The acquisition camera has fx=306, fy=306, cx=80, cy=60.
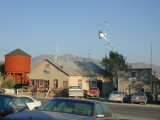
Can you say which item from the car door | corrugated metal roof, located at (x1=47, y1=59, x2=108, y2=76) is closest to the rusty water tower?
corrugated metal roof, located at (x1=47, y1=59, x2=108, y2=76)

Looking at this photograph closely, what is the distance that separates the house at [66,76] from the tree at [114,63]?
101 inches

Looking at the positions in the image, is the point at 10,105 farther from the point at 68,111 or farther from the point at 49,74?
the point at 49,74

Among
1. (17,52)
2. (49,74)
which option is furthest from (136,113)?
(17,52)

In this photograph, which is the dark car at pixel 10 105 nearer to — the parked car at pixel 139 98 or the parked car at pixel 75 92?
the parked car at pixel 139 98

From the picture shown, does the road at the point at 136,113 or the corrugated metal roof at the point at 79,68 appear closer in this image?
the road at the point at 136,113

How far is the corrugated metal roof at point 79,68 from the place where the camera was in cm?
5310

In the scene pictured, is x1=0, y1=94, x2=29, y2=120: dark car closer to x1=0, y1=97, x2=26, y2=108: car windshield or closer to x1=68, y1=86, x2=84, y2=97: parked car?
x1=0, y1=97, x2=26, y2=108: car windshield

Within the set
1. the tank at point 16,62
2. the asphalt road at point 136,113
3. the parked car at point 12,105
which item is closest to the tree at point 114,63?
the tank at point 16,62

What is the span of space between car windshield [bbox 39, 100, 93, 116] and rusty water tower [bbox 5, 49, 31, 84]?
5286cm

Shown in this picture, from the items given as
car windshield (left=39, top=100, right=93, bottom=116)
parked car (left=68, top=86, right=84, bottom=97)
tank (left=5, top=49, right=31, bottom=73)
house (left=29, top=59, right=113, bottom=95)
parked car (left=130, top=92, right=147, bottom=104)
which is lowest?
parked car (left=130, top=92, right=147, bottom=104)

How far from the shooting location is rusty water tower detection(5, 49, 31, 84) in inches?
2420

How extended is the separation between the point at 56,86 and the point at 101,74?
10539 millimetres

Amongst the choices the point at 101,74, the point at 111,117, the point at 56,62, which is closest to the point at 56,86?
the point at 56,62

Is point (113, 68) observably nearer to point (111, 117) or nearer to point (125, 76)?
point (125, 76)
